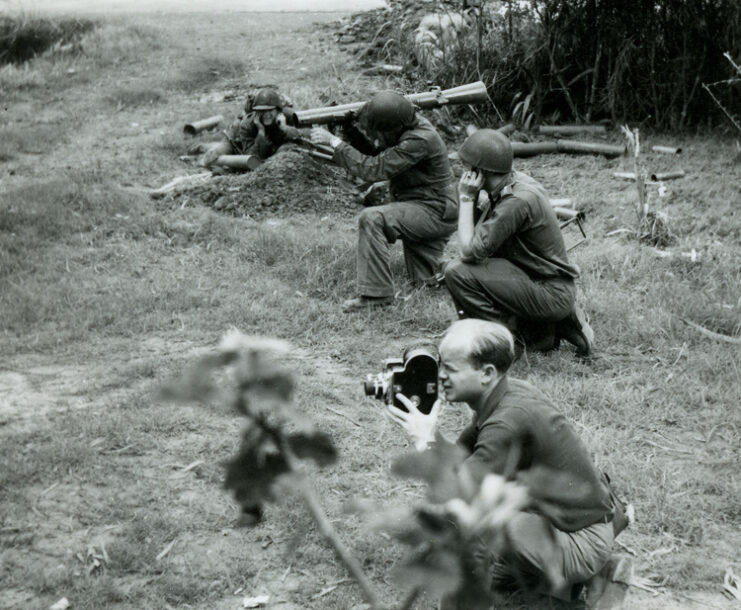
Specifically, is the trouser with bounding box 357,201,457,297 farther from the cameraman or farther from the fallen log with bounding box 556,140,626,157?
the fallen log with bounding box 556,140,626,157

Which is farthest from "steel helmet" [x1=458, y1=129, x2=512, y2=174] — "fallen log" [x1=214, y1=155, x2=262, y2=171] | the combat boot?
"fallen log" [x1=214, y1=155, x2=262, y2=171]


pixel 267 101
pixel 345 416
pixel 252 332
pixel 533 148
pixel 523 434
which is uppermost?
pixel 267 101

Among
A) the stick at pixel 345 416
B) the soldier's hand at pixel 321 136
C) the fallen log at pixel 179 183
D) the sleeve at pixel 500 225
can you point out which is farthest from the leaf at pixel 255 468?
the fallen log at pixel 179 183

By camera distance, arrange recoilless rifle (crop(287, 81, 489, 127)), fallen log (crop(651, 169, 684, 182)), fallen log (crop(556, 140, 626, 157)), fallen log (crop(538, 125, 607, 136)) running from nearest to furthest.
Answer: recoilless rifle (crop(287, 81, 489, 127)) < fallen log (crop(651, 169, 684, 182)) < fallen log (crop(556, 140, 626, 157)) < fallen log (crop(538, 125, 607, 136))

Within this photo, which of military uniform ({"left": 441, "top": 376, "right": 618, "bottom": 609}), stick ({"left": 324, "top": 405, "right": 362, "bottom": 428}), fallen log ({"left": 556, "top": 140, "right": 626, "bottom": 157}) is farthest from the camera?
fallen log ({"left": 556, "top": 140, "right": 626, "bottom": 157})

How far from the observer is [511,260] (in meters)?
6.32

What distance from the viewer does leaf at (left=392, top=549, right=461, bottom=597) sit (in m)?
1.33

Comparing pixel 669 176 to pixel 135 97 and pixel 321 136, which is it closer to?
pixel 321 136

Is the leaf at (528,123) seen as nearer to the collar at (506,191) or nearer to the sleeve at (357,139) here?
the sleeve at (357,139)

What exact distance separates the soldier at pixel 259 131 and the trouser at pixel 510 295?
13.2 ft

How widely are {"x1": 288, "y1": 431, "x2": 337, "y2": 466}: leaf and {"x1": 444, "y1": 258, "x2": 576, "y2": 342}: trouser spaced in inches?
189

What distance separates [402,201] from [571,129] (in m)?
4.61

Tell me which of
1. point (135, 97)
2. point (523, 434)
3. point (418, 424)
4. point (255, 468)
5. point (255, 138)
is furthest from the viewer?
point (135, 97)

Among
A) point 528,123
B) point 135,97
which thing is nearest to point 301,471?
point 528,123
